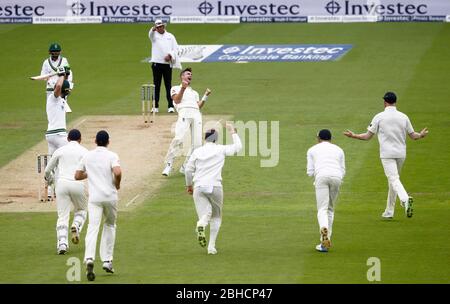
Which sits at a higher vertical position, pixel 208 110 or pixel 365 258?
pixel 208 110

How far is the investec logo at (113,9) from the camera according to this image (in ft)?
148

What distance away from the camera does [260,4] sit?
4500cm

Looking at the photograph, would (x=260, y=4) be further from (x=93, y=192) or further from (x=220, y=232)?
(x=93, y=192)

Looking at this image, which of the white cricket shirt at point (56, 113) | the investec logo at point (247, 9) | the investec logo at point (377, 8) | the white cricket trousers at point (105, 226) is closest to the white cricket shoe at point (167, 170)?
the white cricket shirt at point (56, 113)

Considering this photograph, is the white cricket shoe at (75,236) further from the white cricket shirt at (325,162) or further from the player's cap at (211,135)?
the white cricket shirt at (325,162)

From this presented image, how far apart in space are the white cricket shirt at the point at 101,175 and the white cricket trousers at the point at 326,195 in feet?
11.1

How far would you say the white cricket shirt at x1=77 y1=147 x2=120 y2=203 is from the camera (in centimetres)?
1742

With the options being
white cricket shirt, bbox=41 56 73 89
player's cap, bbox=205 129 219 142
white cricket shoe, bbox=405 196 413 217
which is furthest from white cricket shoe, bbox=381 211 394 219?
white cricket shirt, bbox=41 56 73 89

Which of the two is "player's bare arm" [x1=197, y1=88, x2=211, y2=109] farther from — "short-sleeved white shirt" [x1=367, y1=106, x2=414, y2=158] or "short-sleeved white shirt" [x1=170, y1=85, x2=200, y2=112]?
"short-sleeved white shirt" [x1=367, y1=106, x2=414, y2=158]

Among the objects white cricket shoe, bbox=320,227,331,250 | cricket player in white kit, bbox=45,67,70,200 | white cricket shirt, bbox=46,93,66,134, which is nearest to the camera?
white cricket shoe, bbox=320,227,331,250

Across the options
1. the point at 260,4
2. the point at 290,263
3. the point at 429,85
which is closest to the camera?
the point at 290,263

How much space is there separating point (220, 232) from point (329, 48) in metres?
20.7

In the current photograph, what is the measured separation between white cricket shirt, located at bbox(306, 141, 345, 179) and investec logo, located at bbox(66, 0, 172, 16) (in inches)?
1053

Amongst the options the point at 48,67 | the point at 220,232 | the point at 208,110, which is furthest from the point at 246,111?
the point at 220,232
